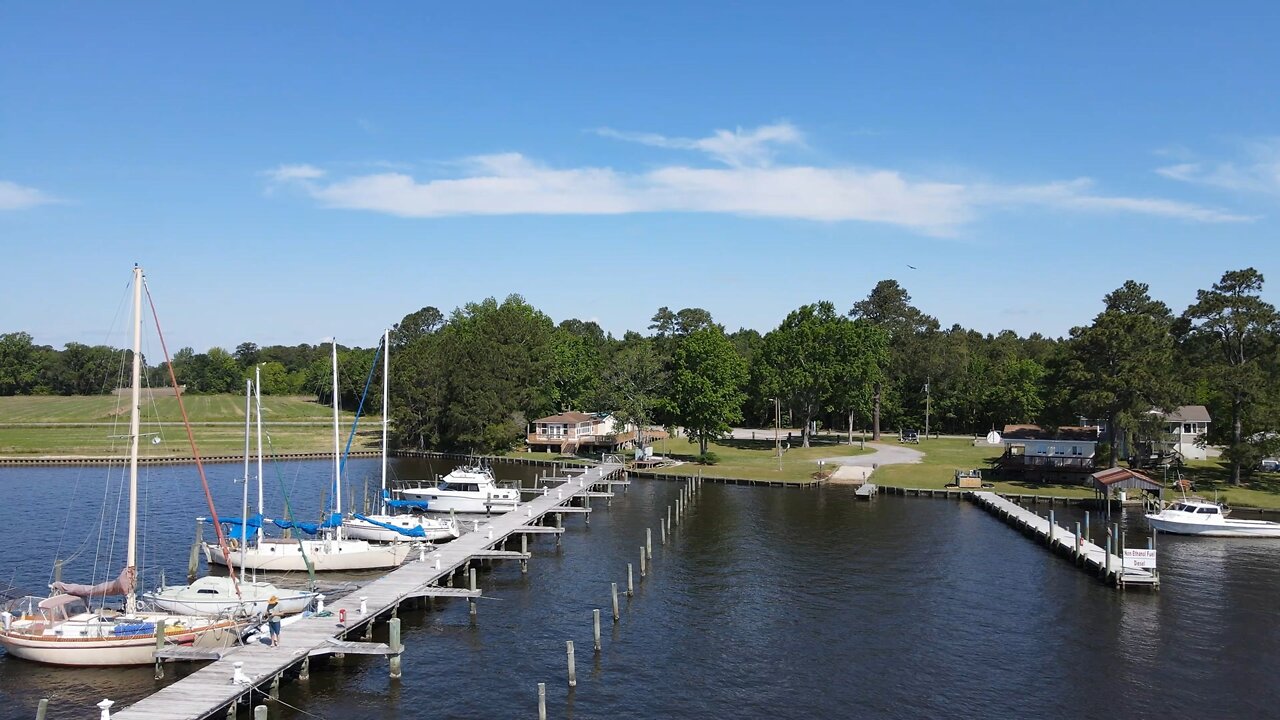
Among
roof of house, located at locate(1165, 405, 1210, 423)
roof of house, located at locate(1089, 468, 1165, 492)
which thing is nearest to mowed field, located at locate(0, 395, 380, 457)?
roof of house, located at locate(1089, 468, 1165, 492)

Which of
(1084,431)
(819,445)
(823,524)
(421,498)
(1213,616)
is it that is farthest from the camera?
(819,445)

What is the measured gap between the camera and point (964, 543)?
6212cm

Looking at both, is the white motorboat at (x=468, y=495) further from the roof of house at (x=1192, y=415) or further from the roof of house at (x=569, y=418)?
the roof of house at (x=1192, y=415)

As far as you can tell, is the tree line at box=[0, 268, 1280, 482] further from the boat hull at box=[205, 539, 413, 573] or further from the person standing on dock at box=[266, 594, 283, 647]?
the person standing on dock at box=[266, 594, 283, 647]

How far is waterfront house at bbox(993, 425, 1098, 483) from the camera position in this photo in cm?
8681

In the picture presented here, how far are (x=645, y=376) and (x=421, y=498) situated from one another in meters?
41.7

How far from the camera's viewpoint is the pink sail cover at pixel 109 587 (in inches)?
1447

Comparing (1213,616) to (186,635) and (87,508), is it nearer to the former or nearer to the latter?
(186,635)

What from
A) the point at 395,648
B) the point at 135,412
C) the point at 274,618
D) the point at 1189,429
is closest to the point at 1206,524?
the point at 1189,429

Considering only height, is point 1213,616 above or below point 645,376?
below

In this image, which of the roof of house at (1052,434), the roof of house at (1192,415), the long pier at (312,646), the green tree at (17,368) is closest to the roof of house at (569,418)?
the roof of house at (1052,434)

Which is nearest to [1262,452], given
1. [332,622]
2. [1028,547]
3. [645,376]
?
[1028,547]

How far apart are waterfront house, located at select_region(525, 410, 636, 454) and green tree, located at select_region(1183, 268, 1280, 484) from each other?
62729 mm

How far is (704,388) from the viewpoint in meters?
99.4
